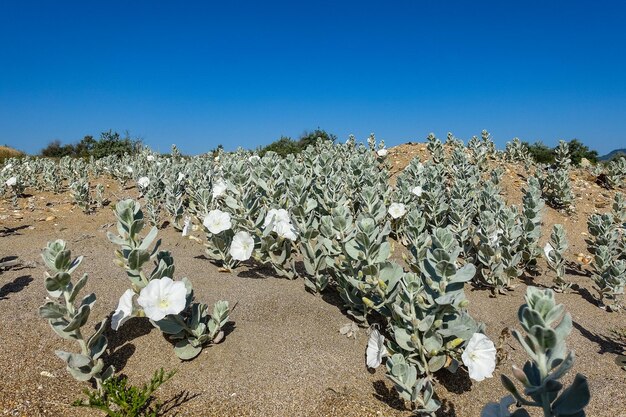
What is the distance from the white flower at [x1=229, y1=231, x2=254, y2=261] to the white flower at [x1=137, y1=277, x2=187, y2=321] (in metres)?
1.56

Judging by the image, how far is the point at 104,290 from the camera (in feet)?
12.3

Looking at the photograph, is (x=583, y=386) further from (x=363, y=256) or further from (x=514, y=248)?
(x=514, y=248)

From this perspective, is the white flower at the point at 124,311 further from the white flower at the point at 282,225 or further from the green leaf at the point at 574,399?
the green leaf at the point at 574,399

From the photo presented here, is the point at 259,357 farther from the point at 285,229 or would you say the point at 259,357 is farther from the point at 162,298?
the point at 285,229

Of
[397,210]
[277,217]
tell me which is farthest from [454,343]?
[397,210]

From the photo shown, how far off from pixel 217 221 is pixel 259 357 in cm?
185

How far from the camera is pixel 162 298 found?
2.58 m

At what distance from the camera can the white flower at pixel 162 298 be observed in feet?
8.25

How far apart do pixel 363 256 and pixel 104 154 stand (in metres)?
20.1

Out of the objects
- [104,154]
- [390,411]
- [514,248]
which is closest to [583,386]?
[390,411]

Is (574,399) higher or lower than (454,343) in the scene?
higher

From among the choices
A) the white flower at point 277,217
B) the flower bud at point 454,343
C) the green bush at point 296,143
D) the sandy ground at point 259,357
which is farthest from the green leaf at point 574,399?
the green bush at point 296,143

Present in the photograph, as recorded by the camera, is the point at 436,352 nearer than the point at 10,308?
Yes

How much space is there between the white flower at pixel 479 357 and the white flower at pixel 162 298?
5.72ft
